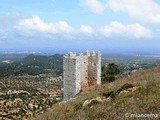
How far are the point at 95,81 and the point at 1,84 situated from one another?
8141cm

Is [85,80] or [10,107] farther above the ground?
[85,80]

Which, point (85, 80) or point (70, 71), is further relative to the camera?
point (85, 80)

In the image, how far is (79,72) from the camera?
81.0 ft

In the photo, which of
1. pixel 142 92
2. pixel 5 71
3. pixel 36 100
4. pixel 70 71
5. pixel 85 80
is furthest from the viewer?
pixel 5 71

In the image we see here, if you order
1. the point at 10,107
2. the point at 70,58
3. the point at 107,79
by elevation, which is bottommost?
the point at 10,107

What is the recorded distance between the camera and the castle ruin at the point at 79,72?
24.3 m

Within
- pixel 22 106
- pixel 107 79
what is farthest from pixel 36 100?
pixel 107 79

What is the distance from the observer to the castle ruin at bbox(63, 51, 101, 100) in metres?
24.3

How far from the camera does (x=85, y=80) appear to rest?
26.0 metres

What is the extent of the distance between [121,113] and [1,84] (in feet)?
325

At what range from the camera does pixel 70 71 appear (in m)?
24.4

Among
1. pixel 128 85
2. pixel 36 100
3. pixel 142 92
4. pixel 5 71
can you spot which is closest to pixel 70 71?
pixel 128 85

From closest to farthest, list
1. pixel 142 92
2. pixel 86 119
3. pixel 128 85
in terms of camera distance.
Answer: pixel 86 119
pixel 142 92
pixel 128 85

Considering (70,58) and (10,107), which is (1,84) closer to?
(10,107)
